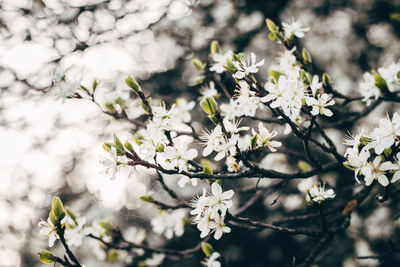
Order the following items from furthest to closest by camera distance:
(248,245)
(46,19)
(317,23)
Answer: (248,245), (317,23), (46,19)

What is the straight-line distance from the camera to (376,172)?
4.06ft

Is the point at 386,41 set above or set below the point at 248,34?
below

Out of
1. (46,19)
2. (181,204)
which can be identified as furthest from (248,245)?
(46,19)

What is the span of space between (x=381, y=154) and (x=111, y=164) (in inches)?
46.0

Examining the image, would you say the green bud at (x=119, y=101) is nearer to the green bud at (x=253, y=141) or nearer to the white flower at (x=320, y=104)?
the green bud at (x=253, y=141)

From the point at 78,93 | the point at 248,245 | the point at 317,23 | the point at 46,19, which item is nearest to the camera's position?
the point at 78,93

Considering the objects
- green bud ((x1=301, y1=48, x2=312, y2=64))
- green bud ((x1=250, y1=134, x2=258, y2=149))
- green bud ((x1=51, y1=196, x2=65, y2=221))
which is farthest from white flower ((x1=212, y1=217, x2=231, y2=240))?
green bud ((x1=301, y1=48, x2=312, y2=64))

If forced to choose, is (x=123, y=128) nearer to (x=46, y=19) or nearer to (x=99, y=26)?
(x=99, y=26)

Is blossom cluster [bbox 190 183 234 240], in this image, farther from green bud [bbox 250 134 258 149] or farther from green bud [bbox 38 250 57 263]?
green bud [bbox 38 250 57 263]

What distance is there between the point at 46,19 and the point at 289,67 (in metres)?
2.18

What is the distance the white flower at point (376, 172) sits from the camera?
121cm

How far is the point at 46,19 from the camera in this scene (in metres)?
2.66

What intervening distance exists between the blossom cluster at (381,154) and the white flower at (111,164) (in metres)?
1.01

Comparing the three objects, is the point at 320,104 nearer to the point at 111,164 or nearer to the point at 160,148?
the point at 160,148
